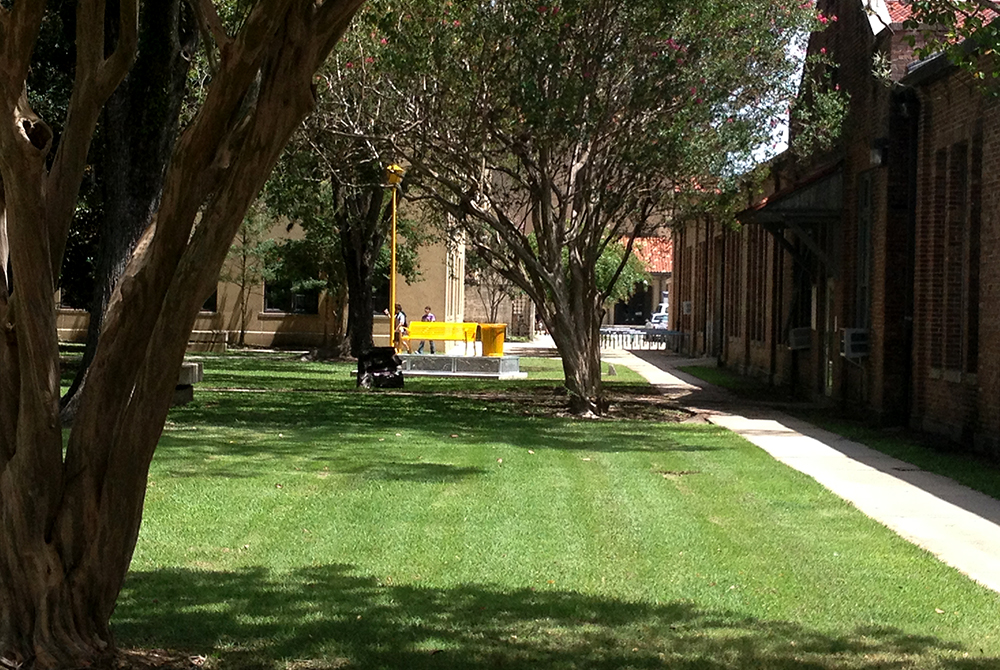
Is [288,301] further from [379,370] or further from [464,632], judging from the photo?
[464,632]

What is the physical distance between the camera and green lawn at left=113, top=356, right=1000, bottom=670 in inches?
270

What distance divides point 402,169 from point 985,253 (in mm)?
10351

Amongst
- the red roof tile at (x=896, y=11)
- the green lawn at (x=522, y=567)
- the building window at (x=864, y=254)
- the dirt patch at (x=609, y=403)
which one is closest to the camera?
the green lawn at (x=522, y=567)

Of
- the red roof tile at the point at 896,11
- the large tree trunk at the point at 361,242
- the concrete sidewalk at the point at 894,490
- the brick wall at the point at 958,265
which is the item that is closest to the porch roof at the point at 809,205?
the red roof tile at the point at 896,11

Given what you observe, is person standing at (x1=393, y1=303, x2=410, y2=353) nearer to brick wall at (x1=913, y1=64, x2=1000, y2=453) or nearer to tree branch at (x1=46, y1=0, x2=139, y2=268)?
brick wall at (x1=913, y1=64, x2=1000, y2=453)

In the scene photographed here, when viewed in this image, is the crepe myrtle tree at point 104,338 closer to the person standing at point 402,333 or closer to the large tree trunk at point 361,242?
the large tree trunk at point 361,242

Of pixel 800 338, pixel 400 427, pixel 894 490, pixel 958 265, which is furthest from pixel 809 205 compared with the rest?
pixel 894 490

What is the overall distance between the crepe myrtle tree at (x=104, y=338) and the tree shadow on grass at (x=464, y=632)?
0.90 meters

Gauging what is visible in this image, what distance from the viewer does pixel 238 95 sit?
5.83 meters

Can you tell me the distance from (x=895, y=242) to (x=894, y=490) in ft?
26.8

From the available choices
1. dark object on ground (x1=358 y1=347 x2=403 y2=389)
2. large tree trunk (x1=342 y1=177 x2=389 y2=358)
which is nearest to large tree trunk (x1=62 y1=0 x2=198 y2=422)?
dark object on ground (x1=358 y1=347 x2=403 y2=389)

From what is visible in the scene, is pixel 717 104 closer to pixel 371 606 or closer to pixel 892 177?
pixel 892 177

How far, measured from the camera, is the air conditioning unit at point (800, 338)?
26.9m

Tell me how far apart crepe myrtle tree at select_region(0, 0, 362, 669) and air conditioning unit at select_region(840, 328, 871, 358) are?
1689 cm
